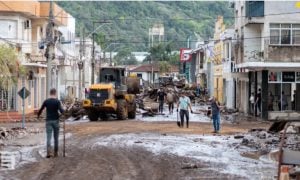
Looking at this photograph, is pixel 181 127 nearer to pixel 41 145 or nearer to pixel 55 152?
pixel 41 145

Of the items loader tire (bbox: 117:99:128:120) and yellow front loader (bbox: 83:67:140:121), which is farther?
loader tire (bbox: 117:99:128:120)

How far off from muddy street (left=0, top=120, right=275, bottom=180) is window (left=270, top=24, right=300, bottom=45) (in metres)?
19.8

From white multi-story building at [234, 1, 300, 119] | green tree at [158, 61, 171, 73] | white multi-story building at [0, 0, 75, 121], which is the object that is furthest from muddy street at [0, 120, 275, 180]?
green tree at [158, 61, 171, 73]

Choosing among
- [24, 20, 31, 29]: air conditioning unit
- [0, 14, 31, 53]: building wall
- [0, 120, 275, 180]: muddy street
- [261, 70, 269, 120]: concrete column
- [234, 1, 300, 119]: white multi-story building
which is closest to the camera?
[0, 120, 275, 180]: muddy street

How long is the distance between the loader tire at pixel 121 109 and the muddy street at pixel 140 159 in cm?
1282

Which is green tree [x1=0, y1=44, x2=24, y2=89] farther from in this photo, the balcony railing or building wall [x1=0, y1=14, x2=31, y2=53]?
the balcony railing

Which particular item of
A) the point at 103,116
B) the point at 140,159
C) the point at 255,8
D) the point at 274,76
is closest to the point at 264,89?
the point at 274,76

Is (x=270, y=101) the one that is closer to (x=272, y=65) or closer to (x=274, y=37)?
(x=272, y=65)

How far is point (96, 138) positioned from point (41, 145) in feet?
12.1

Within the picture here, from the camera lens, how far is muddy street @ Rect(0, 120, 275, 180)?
53.4 ft

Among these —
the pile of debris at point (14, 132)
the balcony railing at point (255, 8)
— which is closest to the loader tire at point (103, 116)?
the pile of debris at point (14, 132)

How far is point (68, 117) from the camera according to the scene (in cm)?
4562

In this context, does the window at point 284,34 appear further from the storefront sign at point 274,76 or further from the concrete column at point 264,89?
the concrete column at point 264,89

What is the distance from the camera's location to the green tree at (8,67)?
34.8m
